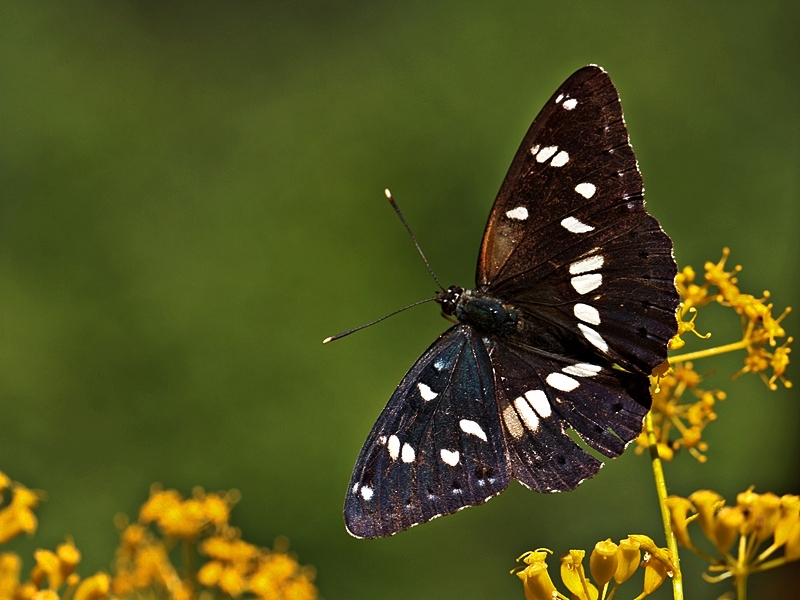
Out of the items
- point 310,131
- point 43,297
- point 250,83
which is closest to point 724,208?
point 310,131

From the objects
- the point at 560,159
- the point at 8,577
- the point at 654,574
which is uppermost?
the point at 560,159

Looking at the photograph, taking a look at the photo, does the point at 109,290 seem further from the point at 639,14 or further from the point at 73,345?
the point at 639,14

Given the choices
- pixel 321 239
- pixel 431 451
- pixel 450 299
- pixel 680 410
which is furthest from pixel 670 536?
pixel 321 239

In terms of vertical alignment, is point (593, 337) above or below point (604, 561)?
above

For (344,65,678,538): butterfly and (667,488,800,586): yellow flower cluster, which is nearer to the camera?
(667,488,800,586): yellow flower cluster

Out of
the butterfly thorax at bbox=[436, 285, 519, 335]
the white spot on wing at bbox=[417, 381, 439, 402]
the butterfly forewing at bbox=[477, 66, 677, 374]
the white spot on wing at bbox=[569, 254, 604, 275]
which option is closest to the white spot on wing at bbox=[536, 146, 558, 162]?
the butterfly forewing at bbox=[477, 66, 677, 374]

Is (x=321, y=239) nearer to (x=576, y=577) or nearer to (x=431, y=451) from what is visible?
(x=431, y=451)

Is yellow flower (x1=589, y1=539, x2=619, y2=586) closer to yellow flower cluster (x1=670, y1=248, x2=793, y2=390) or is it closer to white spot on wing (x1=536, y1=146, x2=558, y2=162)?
yellow flower cluster (x1=670, y1=248, x2=793, y2=390)
